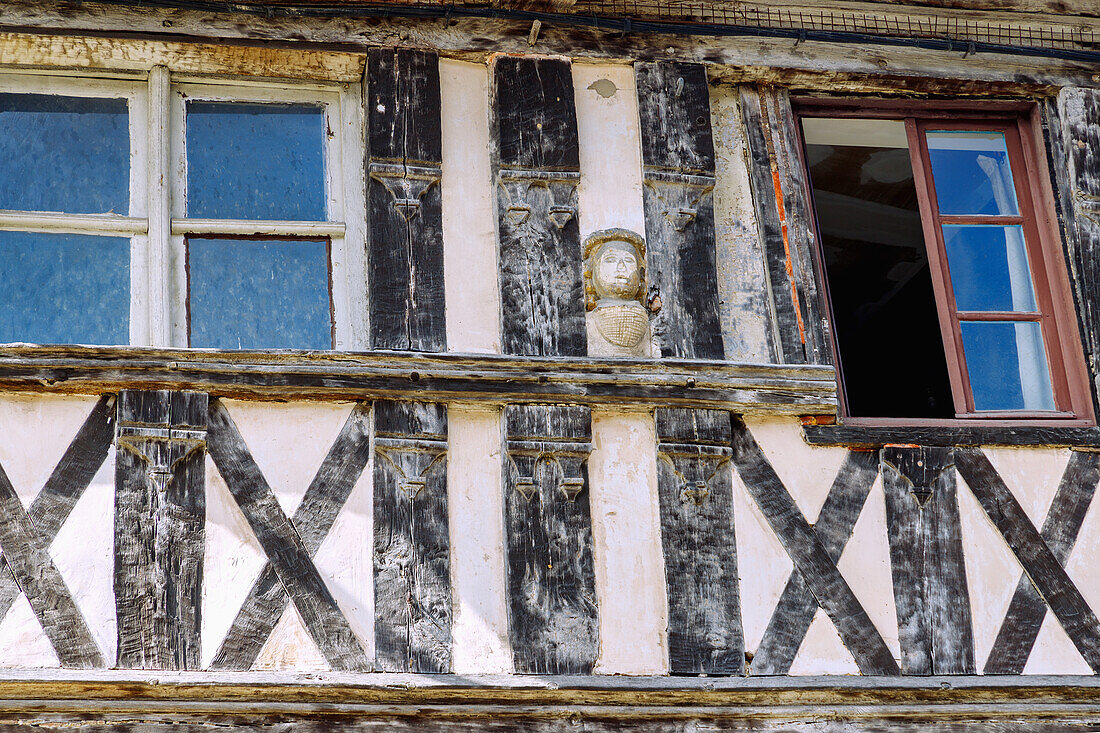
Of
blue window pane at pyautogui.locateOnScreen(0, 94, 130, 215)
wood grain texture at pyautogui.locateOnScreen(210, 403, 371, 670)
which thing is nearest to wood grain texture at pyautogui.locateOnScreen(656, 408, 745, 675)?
Answer: wood grain texture at pyautogui.locateOnScreen(210, 403, 371, 670)

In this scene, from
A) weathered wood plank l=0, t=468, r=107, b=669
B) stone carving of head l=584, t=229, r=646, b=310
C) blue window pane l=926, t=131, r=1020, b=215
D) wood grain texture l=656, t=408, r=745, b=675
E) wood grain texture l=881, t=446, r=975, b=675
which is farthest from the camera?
blue window pane l=926, t=131, r=1020, b=215

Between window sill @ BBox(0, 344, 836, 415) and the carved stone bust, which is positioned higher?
the carved stone bust

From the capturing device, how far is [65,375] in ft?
14.7

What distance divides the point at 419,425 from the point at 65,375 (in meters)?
1.07

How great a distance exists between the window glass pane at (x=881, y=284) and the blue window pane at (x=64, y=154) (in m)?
2.90

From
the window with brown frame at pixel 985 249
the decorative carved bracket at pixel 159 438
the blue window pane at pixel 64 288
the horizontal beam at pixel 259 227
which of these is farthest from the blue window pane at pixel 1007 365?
the blue window pane at pixel 64 288

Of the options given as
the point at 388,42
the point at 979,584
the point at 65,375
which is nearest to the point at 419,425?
the point at 65,375

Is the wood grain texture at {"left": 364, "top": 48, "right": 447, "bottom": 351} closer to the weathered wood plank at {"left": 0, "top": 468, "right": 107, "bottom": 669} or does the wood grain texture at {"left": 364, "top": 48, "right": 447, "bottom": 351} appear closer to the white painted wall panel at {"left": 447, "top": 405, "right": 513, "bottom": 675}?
the white painted wall panel at {"left": 447, "top": 405, "right": 513, "bottom": 675}

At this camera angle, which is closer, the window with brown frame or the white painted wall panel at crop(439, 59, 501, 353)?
the white painted wall panel at crop(439, 59, 501, 353)

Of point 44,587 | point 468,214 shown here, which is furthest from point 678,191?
point 44,587

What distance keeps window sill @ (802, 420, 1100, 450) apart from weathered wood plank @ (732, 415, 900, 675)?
0.20m

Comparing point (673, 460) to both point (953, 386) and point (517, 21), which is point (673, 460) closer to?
point (953, 386)

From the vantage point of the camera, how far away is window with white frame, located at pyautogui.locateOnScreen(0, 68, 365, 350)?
4836mm

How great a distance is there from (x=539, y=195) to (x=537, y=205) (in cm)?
4
